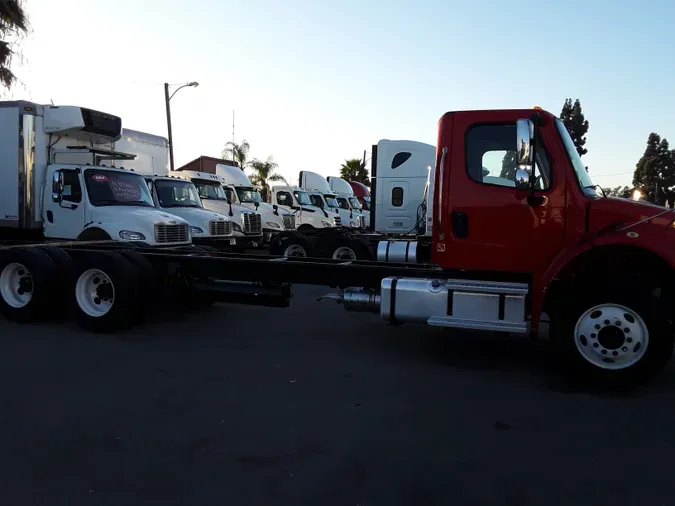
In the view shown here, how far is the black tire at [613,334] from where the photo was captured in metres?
4.93

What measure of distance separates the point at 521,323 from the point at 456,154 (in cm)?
177

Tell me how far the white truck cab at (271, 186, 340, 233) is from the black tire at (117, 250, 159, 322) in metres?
13.4

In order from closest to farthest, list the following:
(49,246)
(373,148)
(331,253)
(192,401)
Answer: (192,401) < (49,246) < (331,253) < (373,148)

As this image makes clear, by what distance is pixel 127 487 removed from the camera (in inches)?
130

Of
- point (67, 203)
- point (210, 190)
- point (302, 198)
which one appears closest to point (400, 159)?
point (210, 190)

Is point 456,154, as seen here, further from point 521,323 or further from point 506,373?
point 506,373

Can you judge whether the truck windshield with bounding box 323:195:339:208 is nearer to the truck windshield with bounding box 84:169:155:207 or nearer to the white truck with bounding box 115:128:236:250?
the white truck with bounding box 115:128:236:250

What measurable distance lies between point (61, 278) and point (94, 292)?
1.74ft

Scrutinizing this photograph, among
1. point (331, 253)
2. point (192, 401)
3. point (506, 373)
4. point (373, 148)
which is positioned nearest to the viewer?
point (192, 401)

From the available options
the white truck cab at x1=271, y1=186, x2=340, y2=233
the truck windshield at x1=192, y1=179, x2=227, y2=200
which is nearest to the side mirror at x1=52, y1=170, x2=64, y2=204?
the truck windshield at x1=192, y1=179, x2=227, y2=200

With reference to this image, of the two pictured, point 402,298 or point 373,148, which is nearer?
point 402,298

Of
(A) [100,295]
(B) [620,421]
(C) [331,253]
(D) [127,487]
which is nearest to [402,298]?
(B) [620,421]

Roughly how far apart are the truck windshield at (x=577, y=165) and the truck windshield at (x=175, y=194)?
1047 centimetres

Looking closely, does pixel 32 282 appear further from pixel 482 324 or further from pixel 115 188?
pixel 482 324
